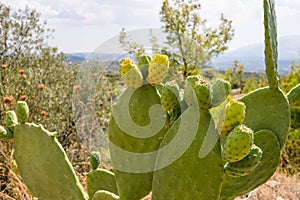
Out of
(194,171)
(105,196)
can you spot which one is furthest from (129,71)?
(105,196)

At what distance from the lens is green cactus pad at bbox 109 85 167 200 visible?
122 cm

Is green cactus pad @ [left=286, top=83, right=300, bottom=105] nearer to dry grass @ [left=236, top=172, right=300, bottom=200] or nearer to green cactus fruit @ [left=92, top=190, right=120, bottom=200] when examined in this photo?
green cactus fruit @ [left=92, top=190, right=120, bottom=200]

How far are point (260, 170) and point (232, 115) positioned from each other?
0.39 meters

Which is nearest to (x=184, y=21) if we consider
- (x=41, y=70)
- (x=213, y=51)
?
(x=213, y=51)

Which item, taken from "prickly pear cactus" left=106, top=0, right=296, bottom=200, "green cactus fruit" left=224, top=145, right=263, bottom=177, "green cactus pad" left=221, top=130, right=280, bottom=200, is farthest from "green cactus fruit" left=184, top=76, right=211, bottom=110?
"green cactus pad" left=221, top=130, right=280, bottom=200

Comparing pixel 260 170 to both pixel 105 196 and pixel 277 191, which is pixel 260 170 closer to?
pixel 105 196

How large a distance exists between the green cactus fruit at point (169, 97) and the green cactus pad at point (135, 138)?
8 cm

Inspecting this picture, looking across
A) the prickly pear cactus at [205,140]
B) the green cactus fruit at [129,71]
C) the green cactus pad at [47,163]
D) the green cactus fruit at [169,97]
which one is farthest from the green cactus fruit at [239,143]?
the green cactus pad at [47,163]

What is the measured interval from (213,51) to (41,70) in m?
3.79

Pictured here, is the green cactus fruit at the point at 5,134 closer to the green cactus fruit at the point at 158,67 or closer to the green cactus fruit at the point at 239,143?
the green cactus fruit at the point at 158,67

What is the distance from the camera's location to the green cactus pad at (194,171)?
40.6 inches

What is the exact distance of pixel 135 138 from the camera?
1.23m

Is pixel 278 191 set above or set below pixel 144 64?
below

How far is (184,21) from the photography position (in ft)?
24.9
